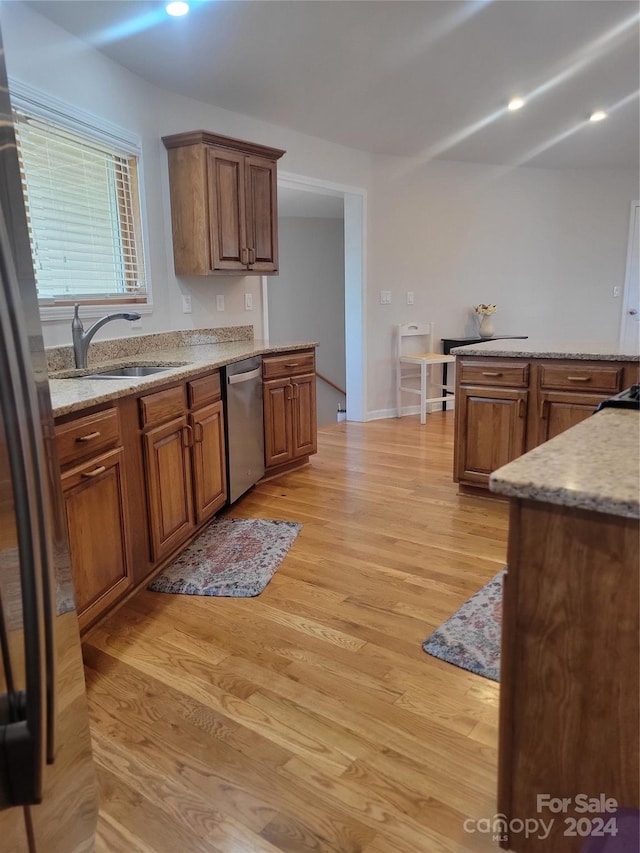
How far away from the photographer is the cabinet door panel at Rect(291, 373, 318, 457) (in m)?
4.03

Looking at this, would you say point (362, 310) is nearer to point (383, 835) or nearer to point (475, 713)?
point (475, 713)

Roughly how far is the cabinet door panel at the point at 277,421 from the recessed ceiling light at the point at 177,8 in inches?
76.9

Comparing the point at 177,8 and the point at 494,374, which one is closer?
the point at 177,8

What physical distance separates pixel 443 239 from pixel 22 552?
5.81 meters

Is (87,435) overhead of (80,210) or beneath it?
beneath

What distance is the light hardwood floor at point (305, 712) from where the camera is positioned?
54.2 inches

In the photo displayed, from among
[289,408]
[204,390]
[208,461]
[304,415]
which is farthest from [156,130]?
[208,461]

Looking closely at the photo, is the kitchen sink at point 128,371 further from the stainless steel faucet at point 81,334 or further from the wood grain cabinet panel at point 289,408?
the wood grain cabinet panel at point 289,408

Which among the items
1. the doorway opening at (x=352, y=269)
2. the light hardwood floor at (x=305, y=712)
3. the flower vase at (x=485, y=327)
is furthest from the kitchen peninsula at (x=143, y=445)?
the flower vase at (x=485, y=327)

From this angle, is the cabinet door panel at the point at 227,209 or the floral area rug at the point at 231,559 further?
the cabinet door panel at the point at 227,209

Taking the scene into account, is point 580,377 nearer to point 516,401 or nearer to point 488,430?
point 516,401

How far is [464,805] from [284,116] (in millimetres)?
4302

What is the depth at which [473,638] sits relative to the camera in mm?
2076

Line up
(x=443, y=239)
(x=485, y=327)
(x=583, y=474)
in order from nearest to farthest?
(x=583, y=474) → (x=443, y=239) → (x=485, y=327)
